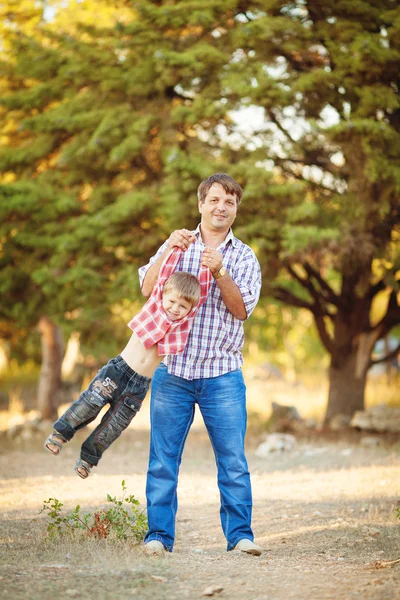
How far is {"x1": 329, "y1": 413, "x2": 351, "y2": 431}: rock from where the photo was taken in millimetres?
10766

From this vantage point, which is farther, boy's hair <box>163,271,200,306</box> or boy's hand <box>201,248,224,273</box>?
boy's hair <box>163,271,200,306</box>

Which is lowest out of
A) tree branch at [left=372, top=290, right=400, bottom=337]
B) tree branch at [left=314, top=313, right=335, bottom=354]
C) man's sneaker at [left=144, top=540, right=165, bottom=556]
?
tree branch at [left=314, top=313, right=335, bottom=354]

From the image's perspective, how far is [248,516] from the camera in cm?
416

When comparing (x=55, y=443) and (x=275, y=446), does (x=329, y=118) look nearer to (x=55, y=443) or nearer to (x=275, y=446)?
(x=275, y=446)

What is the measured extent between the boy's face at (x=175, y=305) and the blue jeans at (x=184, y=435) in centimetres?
35

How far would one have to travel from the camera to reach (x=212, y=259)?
3842 millimetres

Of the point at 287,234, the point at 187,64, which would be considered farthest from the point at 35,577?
the point at 187,64

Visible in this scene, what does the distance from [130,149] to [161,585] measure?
638 cm

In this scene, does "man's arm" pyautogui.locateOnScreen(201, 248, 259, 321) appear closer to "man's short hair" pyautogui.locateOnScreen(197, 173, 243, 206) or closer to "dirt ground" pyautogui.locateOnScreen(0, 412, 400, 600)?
"man's short hair" pyautogui.locateOnScreen(197, 173, 243, 206)

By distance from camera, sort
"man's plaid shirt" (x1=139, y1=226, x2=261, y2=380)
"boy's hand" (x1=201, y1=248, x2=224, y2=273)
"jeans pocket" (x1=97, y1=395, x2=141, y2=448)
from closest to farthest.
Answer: "boy's hand" (x1=201, y1=248, x2=224, y2=273)
"man's plaid shirt" (x1=139, y1=226, x2=261, y2=380)
"jeans pocket" (x1=97, y1=395, x2=141, y2=448)

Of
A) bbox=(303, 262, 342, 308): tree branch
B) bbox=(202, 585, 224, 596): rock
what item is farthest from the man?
bbox=(303, 262, 342, 308): tree branch

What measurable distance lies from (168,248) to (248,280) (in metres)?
0.48

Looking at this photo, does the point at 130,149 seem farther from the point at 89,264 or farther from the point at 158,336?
the point at 158,336

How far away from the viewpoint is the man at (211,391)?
407 cm
